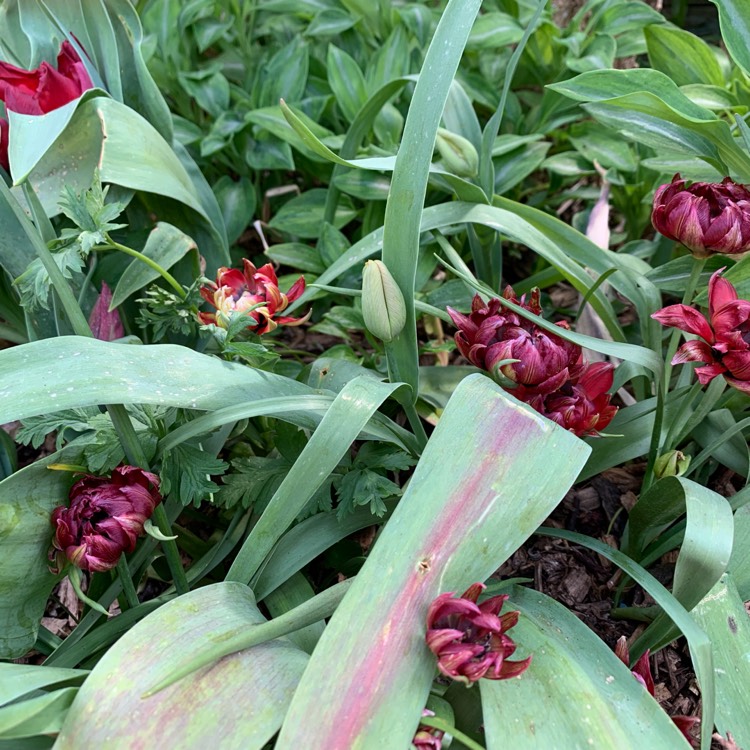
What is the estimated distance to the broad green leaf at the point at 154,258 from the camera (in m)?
1.03

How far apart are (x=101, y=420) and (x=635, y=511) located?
0.60 meters

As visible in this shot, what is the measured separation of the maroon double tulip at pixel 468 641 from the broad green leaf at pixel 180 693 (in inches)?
5.1

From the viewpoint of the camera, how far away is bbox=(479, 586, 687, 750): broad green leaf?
608mm

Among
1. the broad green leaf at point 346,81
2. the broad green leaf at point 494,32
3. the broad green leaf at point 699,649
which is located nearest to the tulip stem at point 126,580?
the broad green leaf at point 699,649

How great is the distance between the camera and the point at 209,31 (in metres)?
1.55

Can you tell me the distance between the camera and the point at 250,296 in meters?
0.94

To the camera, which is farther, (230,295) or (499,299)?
(230,295)

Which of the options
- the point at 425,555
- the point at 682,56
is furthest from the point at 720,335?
the point at 682,56

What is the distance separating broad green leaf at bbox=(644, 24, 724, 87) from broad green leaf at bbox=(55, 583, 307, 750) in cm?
117

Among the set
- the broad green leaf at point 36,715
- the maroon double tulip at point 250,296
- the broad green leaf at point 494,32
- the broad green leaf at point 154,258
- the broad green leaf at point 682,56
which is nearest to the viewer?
the broad green leaf at point 36,715

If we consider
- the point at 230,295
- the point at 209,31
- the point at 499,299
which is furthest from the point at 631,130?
the point at 209,31

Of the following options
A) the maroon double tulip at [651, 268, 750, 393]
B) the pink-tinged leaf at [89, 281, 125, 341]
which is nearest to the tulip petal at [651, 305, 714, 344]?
the maroon double tulip at [651, 268, 750, 393]

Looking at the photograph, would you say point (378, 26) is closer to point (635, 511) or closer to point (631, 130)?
point (631, 130)

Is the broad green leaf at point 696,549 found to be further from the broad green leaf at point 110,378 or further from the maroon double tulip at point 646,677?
the broad green leaf at point 110,378
